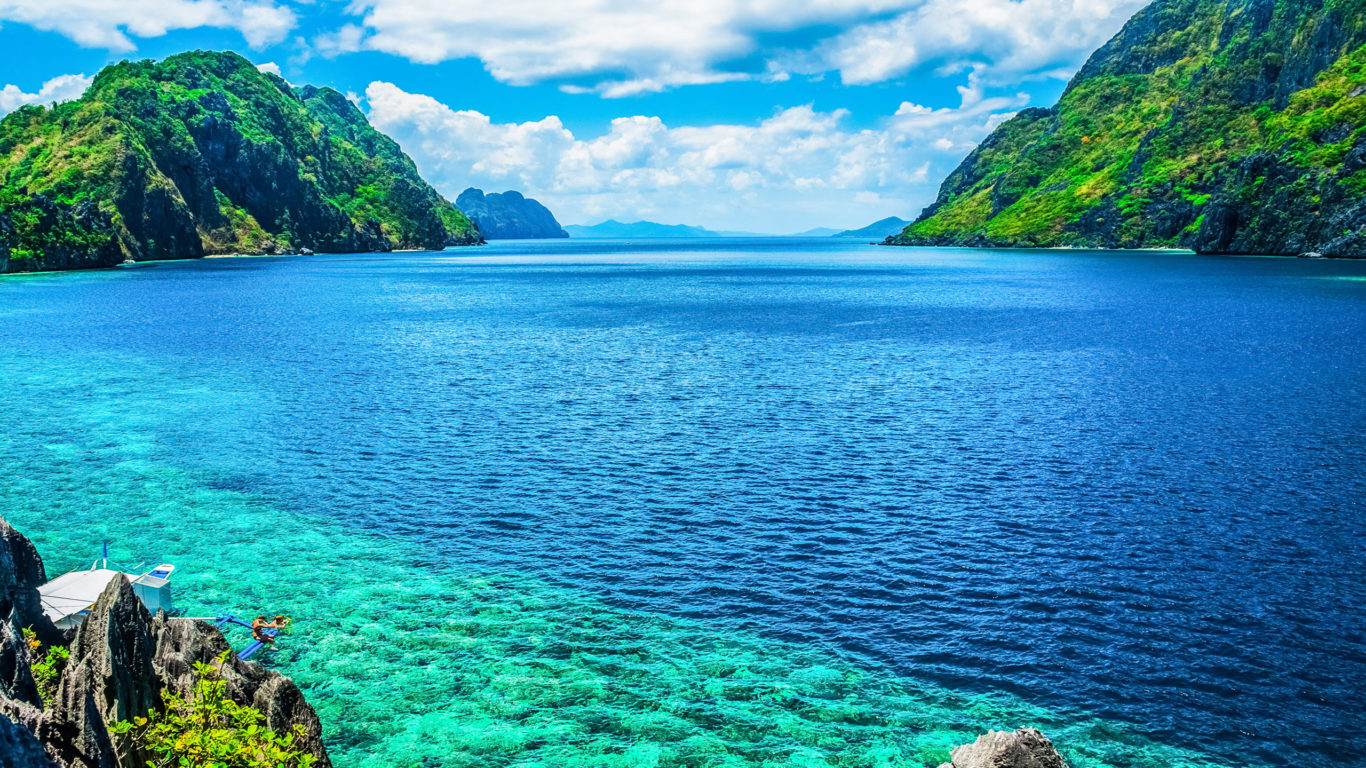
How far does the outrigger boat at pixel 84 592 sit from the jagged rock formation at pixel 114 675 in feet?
16.7

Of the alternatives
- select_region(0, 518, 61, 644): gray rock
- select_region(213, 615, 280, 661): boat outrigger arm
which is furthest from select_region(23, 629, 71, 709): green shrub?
select_region(213, 615, 280, 661): boat outrigger arm

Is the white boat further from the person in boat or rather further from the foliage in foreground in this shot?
the foliage in foreground

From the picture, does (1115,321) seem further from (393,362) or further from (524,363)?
(393,362)

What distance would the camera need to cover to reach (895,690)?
28.3 m

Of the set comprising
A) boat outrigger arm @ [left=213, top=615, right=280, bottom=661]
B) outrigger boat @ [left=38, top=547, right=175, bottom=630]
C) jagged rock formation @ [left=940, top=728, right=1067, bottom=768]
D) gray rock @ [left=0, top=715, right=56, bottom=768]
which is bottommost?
boat outrigger arm @ [left=213, top=615, right=280, bottom=661]

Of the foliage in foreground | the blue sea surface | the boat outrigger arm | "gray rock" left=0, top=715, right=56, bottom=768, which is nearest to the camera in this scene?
"gray rock" left=0, top=715, right=56, bottom=768

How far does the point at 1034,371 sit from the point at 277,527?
71311mm

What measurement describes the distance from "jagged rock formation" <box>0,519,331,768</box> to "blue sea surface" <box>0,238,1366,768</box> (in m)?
4.00

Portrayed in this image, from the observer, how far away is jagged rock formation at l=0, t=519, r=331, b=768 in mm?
18391

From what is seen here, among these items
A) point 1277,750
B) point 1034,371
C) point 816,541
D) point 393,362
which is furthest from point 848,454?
point 393,362

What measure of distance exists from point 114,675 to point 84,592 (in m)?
13.3

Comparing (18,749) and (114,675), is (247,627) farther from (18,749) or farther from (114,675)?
(18,749)

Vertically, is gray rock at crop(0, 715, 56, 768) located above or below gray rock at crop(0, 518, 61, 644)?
above

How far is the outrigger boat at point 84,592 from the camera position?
30672 millimetres
